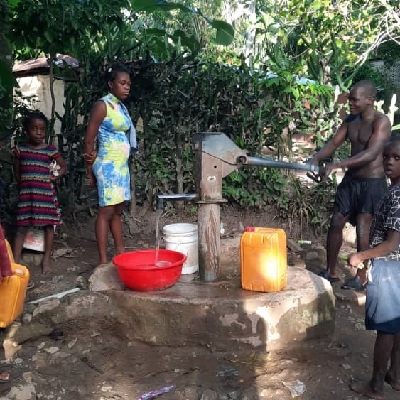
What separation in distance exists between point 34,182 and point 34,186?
32 mm

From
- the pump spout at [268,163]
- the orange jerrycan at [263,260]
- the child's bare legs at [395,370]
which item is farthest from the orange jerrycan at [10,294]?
the child's bare legs at [395,370]

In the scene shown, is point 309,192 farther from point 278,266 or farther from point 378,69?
point 378,69

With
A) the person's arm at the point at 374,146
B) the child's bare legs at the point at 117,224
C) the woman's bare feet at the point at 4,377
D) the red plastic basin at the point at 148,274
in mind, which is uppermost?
the person's arm at the point at 374,146

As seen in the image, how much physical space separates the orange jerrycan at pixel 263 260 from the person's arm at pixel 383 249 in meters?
0.72

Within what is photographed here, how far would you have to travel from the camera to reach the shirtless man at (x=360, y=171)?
378 centimetres

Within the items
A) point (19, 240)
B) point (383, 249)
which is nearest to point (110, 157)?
point (19, 240)

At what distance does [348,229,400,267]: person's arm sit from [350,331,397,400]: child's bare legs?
1.44 feet

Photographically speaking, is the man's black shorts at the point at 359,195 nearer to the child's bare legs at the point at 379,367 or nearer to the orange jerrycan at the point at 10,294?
the child's bare legs at the point at 379,367

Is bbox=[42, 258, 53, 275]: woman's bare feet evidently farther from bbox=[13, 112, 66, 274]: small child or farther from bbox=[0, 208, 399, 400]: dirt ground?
bbox=[0, 208, 399, 400]: dirt ground

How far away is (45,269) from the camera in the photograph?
408cm

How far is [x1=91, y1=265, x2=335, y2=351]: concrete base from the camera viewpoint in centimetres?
304

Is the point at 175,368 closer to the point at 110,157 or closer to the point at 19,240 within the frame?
the point at 110,157

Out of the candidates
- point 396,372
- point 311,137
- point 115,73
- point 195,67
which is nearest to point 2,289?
point 115,73

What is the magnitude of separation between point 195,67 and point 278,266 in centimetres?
290
